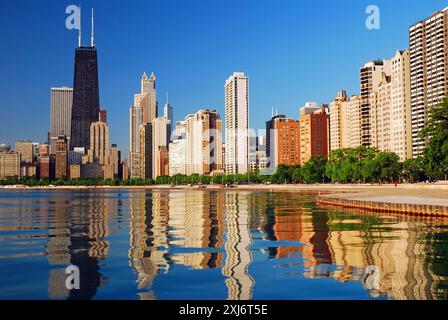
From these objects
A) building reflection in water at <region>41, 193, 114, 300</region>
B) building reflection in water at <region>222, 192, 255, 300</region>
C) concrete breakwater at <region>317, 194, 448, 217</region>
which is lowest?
building reflection in water at <region>41, 193, 114, 300</region>

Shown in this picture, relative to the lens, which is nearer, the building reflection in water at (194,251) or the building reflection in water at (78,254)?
the building reflection in water at (78,254)

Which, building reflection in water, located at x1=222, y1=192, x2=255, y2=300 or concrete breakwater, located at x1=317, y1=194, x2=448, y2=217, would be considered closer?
building reflection in water, located at x1=222, y1=192, x2=255, y2=300

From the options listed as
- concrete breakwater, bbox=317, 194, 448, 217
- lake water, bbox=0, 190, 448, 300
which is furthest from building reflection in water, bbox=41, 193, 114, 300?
concrete breakwater, bbox=317, 194, 448, 217

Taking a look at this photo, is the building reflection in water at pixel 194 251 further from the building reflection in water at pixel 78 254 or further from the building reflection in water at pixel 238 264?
the building reflection in water at pixel 78 254

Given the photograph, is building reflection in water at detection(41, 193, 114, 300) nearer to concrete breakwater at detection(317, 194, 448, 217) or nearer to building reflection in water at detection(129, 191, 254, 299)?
building reflection in water at detection(129, 191, 254, 299)

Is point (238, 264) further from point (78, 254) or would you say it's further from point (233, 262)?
point (78, 254)

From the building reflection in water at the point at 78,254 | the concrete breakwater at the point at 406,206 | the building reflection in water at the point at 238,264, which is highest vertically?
the concrete breakwater at the point at 406,206

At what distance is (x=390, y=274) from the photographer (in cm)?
2175

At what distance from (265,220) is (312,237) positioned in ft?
51.3

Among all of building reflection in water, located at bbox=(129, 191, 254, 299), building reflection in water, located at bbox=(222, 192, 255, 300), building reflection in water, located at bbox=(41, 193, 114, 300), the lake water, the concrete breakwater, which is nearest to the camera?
building reflection in water, located at bbox=(222, 192, 255, 300)

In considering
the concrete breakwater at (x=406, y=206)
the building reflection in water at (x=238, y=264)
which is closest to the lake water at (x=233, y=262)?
the building reflection in water at (x=238, y=264)

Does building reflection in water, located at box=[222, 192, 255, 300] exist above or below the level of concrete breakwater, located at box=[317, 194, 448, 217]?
below
